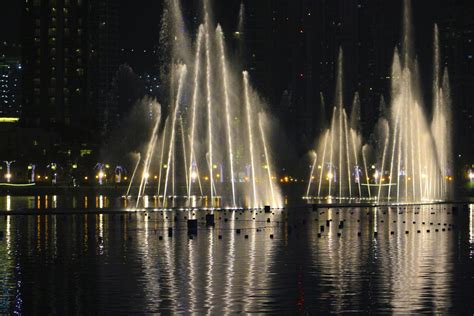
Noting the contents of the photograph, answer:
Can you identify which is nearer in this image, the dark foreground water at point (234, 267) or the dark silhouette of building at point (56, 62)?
the dark foreground water at point (234, 267)

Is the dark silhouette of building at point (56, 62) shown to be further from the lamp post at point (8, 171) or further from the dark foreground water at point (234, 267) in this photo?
the dark foreground water at point (234, 267)

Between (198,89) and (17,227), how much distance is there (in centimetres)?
2555

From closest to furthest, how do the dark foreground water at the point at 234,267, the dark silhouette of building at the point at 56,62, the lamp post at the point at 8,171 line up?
the dark foreground water at the point at 234,267
the lamp post at the point at 8,171
the dark silhouette of building at the point at 56,62

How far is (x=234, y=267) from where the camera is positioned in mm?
31000

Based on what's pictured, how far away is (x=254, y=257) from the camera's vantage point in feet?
112

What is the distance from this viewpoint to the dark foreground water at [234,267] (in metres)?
23.8

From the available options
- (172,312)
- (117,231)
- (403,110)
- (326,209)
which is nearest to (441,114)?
(403,110)

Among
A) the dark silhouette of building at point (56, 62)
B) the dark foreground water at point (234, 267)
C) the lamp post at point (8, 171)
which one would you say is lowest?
the dark foreground water at point (234, 267)

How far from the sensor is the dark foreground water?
23.8 meters

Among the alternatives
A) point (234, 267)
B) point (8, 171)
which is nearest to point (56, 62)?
point (8, 171)

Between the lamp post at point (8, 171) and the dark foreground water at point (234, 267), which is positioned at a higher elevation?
the lamp post at point (8, 171)

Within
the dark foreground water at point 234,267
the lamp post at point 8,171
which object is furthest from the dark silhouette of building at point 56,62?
the dark foreground water at point 234,267

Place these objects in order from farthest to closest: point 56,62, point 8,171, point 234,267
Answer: point 56,62, point 8,171, point 234,267

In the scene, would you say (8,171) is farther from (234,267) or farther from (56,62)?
(234,267)
